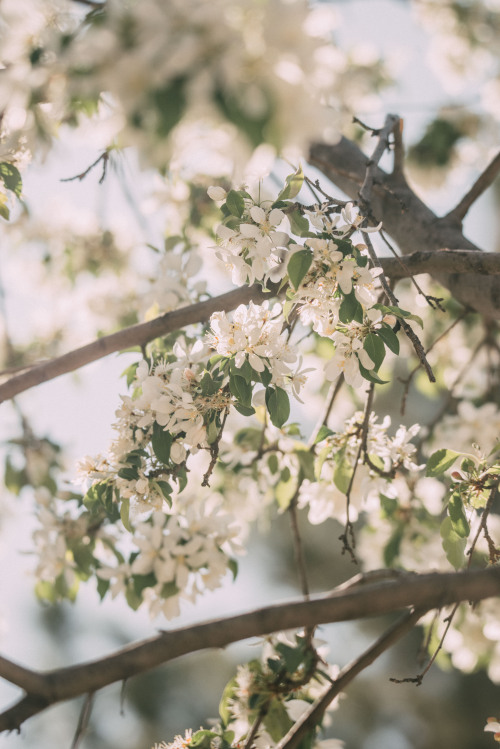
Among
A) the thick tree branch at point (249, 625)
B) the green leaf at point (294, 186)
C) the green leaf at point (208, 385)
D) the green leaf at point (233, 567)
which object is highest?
the green leaf at point (294, 186)

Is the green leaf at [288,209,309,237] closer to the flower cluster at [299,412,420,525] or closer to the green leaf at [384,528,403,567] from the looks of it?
the flower cluster at [299,412,420,525]

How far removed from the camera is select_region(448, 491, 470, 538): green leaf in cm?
124

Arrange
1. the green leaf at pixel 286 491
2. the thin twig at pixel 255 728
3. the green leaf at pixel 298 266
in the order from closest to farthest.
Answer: the green leaf at pixel 298 266
the thin twig at pixel 255 728
the green leaf at pixel 286 491

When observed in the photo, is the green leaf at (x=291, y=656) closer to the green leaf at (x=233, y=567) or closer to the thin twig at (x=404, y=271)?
the green leaf at (x=233, y=567)

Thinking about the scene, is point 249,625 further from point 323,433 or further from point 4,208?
point 4,208

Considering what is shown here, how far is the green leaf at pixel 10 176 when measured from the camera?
1.33m

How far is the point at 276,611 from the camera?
83 centimetres

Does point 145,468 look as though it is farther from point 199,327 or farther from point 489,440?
point 489,440

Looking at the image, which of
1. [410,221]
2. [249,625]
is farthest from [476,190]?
[249,625]

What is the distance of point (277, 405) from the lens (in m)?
1.14

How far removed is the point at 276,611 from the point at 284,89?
2.01ft

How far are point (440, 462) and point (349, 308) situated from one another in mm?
411

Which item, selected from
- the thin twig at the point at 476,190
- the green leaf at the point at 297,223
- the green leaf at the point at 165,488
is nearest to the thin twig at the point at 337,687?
the green leaf at the point at 165,488

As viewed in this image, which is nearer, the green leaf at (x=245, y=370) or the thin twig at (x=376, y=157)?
the green leaf at (x=245, y=370)
